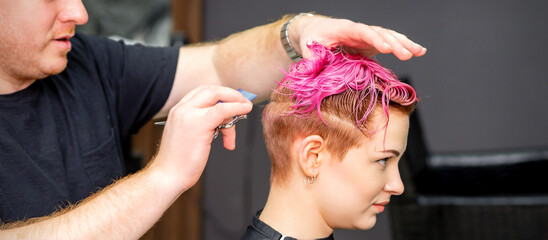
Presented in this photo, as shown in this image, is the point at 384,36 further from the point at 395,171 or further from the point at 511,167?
the point at 511,167

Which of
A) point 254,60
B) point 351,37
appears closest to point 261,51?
point 254,60

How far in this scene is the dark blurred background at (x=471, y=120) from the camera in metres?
1.93

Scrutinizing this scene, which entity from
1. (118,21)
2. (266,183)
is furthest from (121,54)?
(118,21)

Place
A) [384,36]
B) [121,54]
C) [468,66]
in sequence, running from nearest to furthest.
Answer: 1. [384,36]
2. [121,54]
3. [468,66]

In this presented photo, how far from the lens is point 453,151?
2.13 meters

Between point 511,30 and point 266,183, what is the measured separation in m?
1.41

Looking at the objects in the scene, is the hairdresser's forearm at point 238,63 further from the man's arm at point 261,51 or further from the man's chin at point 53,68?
the man's chin at point 53,68

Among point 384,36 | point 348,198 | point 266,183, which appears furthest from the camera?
point 266,183

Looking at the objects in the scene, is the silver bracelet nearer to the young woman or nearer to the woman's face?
the young woman

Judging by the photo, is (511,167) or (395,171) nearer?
(395,171)

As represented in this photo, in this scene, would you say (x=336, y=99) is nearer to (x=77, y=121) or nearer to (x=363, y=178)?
(x=363, y=178)

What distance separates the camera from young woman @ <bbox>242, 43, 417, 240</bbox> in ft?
3.60

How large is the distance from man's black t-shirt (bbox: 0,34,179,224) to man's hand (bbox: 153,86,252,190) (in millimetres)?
412

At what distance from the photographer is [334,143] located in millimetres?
1108
